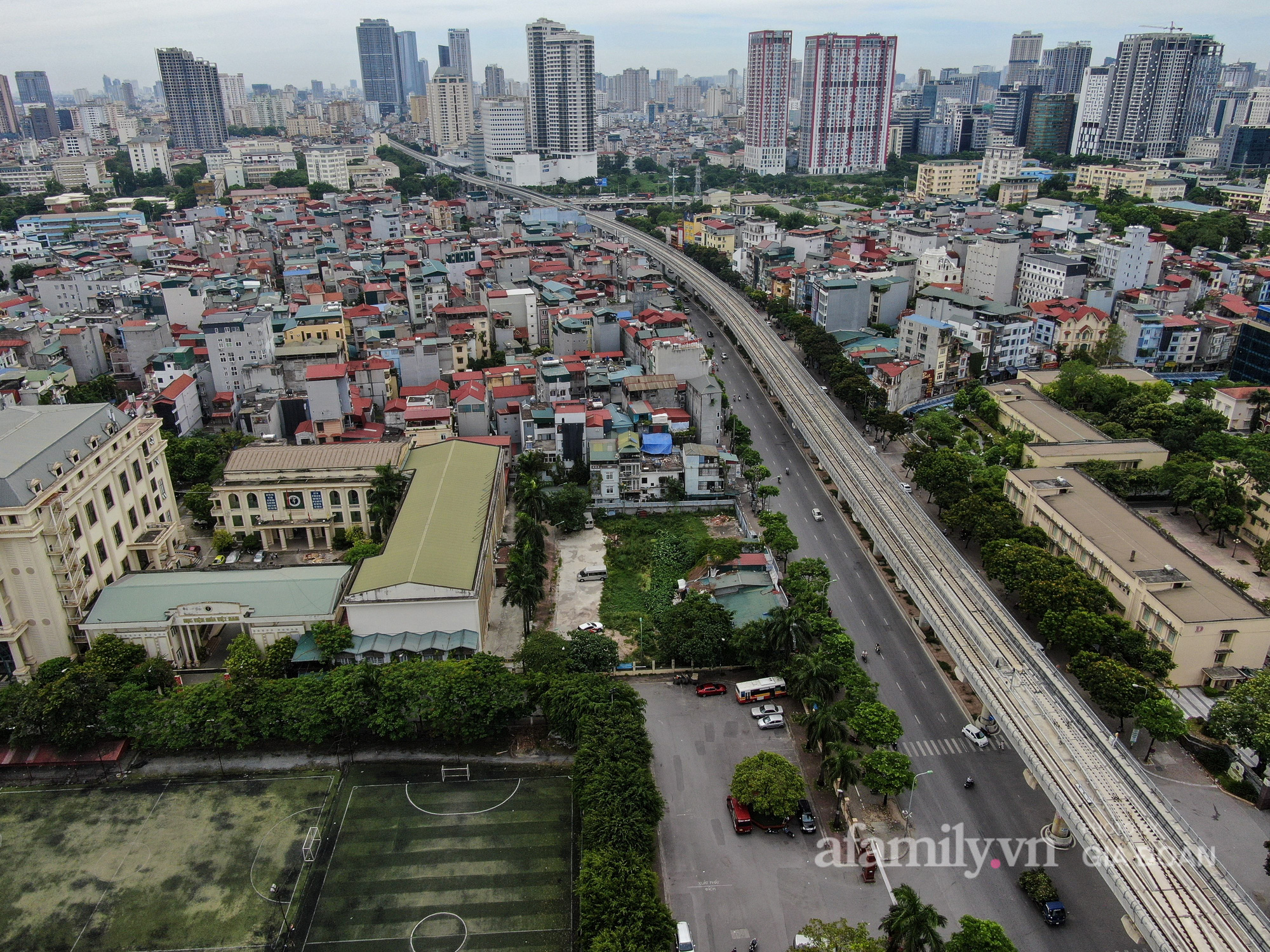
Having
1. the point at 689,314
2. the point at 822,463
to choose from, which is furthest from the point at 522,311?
the point at 822,463

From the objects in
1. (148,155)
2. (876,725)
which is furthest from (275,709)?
(148,155)

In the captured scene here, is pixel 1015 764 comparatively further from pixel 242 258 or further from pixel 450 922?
pixel 242 258

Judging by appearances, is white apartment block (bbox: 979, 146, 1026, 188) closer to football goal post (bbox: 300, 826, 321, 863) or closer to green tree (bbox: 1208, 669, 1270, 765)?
green tree (bbox: 1208, 669, 1270, 765)

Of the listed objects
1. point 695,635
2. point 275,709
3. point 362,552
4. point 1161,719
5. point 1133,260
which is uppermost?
point 1133,260

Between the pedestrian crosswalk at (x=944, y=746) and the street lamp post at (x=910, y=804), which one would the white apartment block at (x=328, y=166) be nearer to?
the pedestrian crosswalk at (x=944, y=746)

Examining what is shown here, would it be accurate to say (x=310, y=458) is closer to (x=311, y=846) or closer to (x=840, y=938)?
(x=311, y=846)

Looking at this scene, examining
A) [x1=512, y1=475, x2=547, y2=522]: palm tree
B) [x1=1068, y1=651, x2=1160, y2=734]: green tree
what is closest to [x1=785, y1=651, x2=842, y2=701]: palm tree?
[x1=1068, y1=651, x2=1160, y2=734]: green tree
